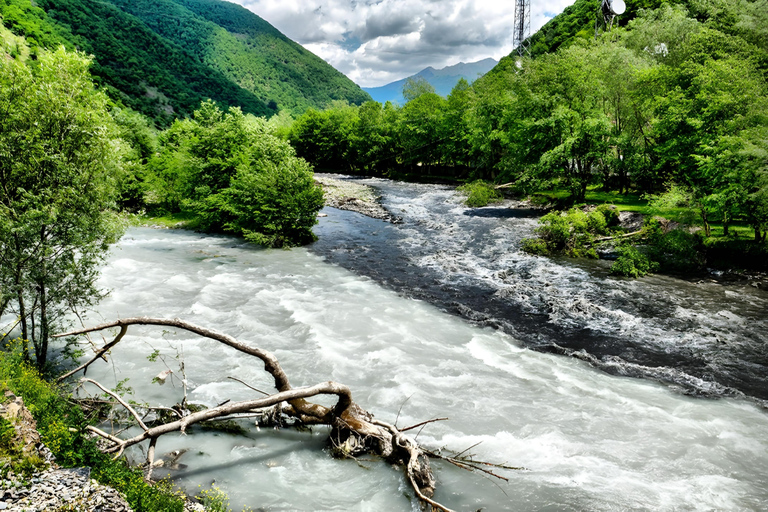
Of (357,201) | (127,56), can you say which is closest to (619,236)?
(357,201)

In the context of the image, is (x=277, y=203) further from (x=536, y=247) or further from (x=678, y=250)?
(x=678, y=250)

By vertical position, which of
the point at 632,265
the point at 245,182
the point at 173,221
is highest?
the point at 245,182

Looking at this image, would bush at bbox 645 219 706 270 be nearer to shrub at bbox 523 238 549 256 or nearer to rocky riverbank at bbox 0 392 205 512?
shrub at bbox 523 238 549 256

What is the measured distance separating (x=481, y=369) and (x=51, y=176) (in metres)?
12.8

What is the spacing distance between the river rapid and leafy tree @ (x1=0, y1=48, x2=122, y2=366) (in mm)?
3657

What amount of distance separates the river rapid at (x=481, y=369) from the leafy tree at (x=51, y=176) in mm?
3657

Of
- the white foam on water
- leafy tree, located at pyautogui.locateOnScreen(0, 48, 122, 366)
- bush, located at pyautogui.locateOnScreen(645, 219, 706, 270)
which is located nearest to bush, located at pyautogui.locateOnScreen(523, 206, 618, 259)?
bush, located at pyautogui.locateOnScreen(645, 219, 706, 270)

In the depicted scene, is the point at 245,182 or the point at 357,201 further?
the point at 357,201

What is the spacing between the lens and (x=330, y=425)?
10023mm

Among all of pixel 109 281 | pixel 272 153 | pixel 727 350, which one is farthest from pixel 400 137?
pixel 727 350

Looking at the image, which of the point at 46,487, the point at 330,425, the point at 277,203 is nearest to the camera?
the point at 46,487

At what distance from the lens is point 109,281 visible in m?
20.3

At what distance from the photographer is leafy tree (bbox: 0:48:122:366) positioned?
32.0ft

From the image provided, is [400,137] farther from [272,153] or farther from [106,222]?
[106,222]
